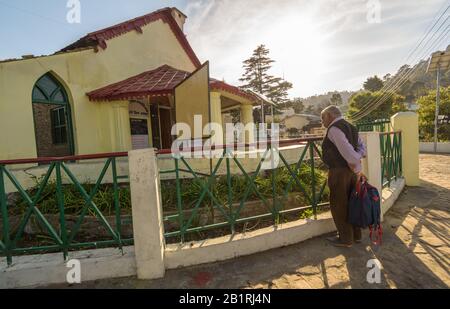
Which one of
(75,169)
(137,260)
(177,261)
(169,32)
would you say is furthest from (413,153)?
(169,32)

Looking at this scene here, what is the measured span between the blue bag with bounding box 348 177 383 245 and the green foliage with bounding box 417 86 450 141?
15994 mm

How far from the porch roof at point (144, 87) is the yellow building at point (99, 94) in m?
0.03

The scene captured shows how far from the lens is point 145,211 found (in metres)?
2.63

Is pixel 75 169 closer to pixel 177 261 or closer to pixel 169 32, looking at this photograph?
pixel 177 261

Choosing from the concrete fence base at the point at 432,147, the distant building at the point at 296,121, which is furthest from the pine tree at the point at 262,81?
the concrete fence base at the point at 432,147

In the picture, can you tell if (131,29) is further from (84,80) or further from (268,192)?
(268,192)

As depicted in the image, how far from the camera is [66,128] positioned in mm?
7270

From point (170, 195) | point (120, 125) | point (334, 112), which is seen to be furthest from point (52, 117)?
point (334, 112)

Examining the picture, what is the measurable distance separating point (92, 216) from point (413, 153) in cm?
723

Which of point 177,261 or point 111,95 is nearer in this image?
point 177,261

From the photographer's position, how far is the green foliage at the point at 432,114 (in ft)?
47.2

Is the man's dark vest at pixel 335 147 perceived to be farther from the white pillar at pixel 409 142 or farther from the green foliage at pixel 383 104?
the green foliage at pixel 383 104

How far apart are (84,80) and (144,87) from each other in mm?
1876

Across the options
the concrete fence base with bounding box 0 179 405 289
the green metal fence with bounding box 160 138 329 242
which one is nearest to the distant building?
the green metal fence with bounding box 160 138 329 242
